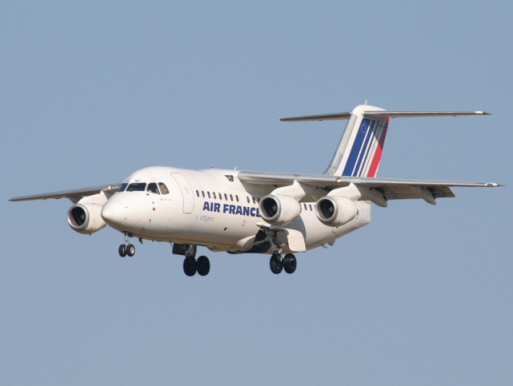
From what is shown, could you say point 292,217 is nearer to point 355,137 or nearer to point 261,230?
point 261,230

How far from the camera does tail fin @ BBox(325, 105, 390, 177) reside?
992 inches

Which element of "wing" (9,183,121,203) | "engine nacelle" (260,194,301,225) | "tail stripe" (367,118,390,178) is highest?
"tail stripe" (367,118,390,178)

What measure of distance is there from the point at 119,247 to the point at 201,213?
1796 mm

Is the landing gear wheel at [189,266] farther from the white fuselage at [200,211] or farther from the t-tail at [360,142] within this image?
the t-tail at [360,142]

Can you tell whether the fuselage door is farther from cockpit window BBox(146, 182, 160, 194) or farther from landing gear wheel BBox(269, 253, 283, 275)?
landing gear wheel BBox(269, 253, 283, 275)

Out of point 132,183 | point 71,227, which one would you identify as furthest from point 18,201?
point 132,183

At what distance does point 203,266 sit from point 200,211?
113 inches

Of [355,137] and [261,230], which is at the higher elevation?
[355,137]

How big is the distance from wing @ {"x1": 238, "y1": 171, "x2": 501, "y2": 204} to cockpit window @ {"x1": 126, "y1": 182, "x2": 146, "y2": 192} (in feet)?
8.58

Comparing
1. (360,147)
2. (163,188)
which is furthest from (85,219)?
(360,147)

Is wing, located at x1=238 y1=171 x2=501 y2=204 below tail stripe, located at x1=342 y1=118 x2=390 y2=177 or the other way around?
below

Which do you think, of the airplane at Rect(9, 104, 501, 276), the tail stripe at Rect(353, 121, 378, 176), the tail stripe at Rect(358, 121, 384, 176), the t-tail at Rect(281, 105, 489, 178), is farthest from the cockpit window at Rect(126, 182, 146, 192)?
the tail stripe at Rect(358, 121, 384, 176)

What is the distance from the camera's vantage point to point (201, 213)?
69.6 ft

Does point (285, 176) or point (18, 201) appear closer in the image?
point (285, 176)
